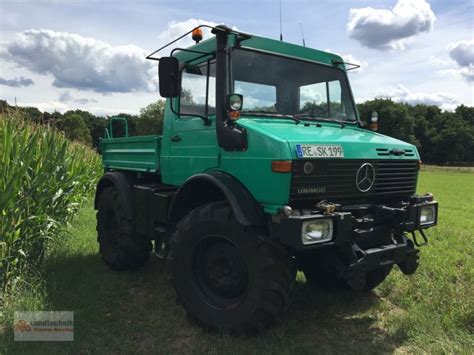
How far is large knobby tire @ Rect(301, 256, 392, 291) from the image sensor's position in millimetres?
4684

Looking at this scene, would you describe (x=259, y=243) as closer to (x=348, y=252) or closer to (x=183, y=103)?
(x=348, y=252)

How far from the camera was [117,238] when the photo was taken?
588cm

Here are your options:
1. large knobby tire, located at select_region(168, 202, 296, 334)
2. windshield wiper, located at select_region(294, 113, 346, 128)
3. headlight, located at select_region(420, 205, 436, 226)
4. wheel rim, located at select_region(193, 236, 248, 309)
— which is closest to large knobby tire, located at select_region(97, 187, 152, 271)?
large knobby tire, located at select_region(168, 202, 296, 334)

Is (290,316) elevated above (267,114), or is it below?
below

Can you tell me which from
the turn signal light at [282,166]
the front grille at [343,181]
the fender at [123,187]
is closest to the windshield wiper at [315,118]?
the front grille at [343,181]

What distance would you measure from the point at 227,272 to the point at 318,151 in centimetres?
138

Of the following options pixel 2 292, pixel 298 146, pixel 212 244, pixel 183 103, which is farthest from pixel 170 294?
pixel 298 146

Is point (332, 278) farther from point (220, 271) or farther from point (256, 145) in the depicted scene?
point (256, 145)

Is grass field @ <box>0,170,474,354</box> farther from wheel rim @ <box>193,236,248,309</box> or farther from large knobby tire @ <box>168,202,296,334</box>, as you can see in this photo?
wheel rim @ <box>193,236,248,309</box>

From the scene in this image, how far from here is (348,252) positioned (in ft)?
11.4

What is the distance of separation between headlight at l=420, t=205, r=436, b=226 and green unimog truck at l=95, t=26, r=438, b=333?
0.07 ft

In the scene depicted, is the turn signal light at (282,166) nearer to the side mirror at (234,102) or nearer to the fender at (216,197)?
the fender at (216,197)

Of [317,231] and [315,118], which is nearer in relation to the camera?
[317,231]

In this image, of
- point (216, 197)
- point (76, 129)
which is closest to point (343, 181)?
point (216, 197)
